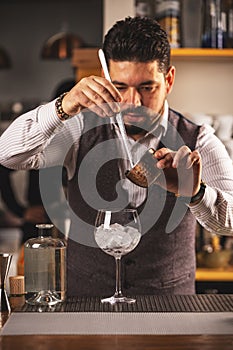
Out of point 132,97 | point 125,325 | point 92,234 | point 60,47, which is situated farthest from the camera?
point 60,47

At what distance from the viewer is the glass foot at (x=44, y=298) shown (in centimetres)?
186

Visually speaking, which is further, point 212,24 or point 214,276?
point 212,24

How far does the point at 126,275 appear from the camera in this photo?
2.30m

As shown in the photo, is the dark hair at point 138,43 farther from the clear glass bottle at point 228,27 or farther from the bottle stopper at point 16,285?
the clear glass bottle at point 228,27

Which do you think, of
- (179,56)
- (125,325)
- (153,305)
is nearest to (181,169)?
(153,305)

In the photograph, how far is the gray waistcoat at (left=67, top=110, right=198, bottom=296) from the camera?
2.33 meters

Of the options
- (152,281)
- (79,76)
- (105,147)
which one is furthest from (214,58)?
(152,281)

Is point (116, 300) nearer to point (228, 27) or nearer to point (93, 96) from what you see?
point (93, 96)

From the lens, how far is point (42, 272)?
1.86 meters

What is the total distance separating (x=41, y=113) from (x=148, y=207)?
48 centimetres

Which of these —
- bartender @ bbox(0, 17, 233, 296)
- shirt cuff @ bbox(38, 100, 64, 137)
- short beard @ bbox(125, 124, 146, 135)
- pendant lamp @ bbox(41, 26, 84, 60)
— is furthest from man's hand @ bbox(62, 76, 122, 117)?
pendant lamp @ bbox(41, 26, 84, 60)

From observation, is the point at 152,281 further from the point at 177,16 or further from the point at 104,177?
the point at 177,16

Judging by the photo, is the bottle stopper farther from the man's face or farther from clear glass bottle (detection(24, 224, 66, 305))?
the man's face

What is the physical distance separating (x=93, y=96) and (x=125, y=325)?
59 cm
